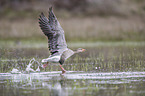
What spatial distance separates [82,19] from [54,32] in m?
38.5

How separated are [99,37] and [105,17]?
16.1m

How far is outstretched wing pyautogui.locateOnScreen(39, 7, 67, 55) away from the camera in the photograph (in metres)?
14.9

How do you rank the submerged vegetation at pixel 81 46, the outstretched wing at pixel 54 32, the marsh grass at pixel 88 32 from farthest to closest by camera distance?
the marsh grass at pixel 88 32
the outstretched wing at pixel 54 32
the submerged vegetation at pixel 81 46

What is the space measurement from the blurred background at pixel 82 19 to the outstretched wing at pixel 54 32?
15.0 m

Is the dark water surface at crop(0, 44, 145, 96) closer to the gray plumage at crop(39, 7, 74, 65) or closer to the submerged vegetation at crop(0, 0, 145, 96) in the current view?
the submerged vegetation at crop(0, 0, 145, 96)

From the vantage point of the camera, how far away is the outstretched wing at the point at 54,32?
1492cm

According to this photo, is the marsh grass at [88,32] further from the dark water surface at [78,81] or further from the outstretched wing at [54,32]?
the dark water surface at [78,81]

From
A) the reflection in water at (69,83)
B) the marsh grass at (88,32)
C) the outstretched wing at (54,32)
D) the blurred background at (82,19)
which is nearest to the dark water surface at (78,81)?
the reflection in water at (69,83)

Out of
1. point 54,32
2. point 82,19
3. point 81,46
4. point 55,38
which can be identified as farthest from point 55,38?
point 82,19

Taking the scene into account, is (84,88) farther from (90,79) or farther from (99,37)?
(99,37)

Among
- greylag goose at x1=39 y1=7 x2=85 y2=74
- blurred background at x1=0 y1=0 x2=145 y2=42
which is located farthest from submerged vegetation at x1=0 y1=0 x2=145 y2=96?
greylag goose at x1=39 y1=7 x2=85 y2=74

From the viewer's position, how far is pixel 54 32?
49.1ft

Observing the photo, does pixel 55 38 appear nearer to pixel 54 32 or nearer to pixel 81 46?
pixel 54 32

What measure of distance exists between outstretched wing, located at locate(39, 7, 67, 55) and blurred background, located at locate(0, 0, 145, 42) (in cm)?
1503
